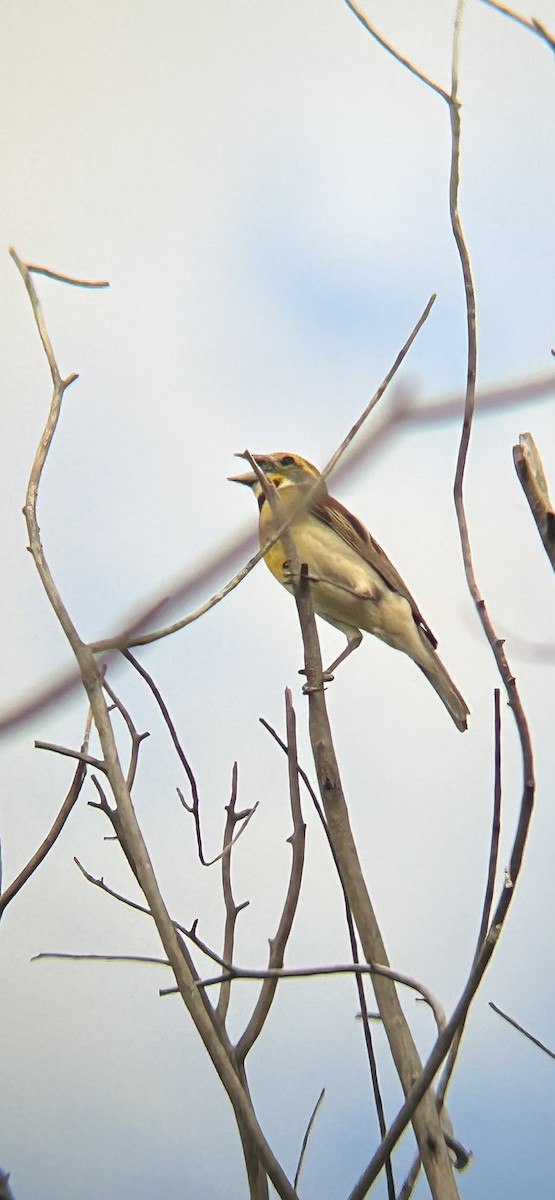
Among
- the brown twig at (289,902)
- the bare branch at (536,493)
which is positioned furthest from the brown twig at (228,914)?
the bare branch at (536,493)

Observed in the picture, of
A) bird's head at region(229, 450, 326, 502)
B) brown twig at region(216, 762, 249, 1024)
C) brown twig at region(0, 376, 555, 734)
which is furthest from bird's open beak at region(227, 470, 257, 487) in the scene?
brown twig at region(0, 376, 555, 734)

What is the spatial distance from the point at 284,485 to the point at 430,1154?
3.66 ft

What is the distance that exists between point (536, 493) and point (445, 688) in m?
0.97

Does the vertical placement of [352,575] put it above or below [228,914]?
above

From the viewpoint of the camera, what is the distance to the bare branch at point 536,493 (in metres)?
0.66

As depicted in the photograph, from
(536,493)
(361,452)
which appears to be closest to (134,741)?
(536,493)

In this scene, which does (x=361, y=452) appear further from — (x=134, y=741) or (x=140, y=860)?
(x=134, y=741)

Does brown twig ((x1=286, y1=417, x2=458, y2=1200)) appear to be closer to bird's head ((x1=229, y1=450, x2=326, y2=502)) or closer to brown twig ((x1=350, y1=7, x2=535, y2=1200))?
brown twig ((x1=350, y1=7, x2=535, y2=1200))

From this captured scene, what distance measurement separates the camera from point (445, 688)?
161cm

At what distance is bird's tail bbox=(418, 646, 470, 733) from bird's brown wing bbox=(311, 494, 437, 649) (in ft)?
0.12

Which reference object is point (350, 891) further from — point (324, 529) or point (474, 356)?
point (324, 529)

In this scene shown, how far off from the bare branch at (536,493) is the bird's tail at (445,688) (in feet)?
2.89

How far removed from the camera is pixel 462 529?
0.62 metres

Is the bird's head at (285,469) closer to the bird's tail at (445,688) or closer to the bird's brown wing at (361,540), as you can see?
the bird's brown wing at (361,540)
